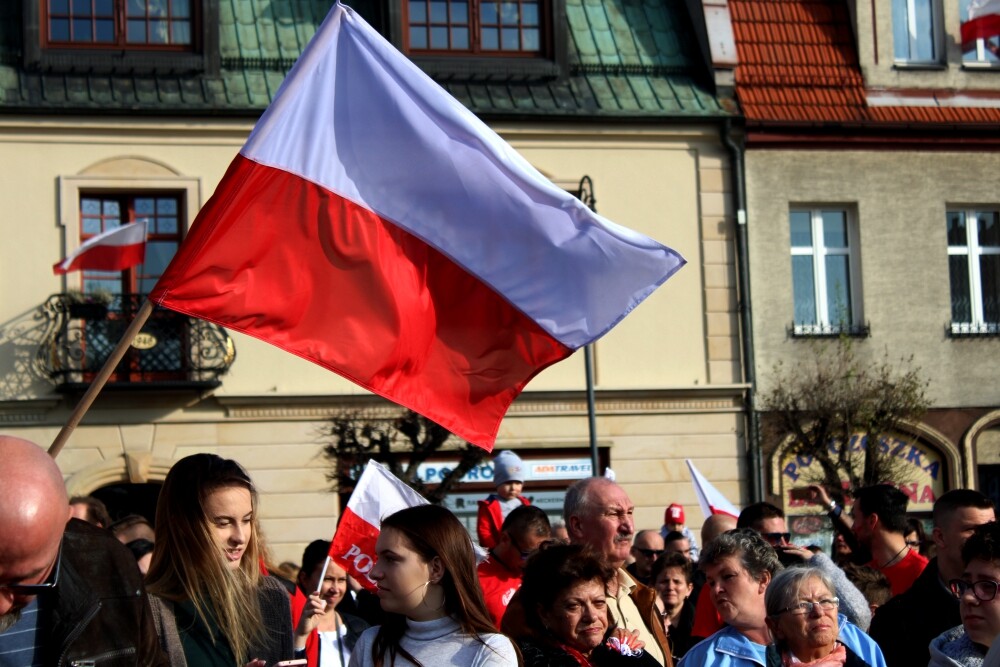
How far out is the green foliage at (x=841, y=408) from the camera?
2086 centimetres

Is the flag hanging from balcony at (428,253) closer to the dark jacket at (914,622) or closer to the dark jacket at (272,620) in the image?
the dark jacket at (272,620)

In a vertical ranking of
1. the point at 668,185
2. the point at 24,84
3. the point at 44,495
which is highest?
the point at 24,84

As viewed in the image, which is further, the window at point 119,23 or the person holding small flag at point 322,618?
the window at point 119,23

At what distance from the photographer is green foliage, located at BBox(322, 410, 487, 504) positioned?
18.5 metres

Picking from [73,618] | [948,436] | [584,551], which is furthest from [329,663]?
[948,436]

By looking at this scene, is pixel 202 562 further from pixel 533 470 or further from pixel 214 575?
pixel 533 470

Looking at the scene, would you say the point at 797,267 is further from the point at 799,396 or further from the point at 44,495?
the point at 44,495

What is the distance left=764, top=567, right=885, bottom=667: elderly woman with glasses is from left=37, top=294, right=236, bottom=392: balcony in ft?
50.3

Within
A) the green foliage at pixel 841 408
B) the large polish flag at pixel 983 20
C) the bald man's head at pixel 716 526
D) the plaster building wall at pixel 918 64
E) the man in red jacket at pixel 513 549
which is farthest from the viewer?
the plaster building wall at pixel 918 64

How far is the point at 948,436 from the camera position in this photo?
2238cm

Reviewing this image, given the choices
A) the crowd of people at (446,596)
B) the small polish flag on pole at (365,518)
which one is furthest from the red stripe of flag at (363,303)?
the small polish flag on pole at (365,518)

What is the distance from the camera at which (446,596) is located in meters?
5.18

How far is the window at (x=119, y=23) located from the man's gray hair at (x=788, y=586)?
56.9ft

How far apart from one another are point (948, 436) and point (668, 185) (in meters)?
5.34
